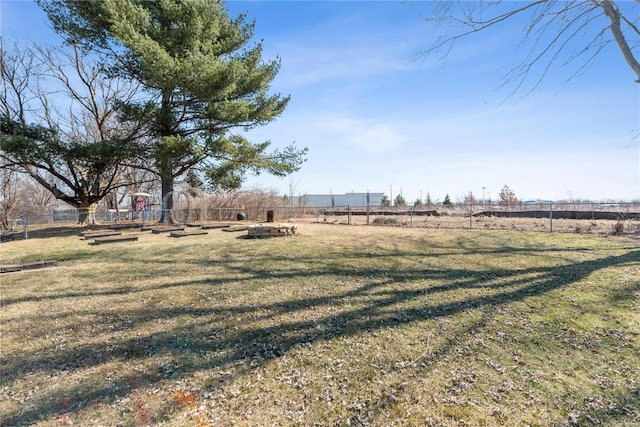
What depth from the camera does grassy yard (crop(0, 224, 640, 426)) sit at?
2.30 m

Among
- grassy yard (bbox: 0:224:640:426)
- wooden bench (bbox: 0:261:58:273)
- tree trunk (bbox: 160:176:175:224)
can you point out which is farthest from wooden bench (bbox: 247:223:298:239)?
tree trunk (bbox: 160:176:175:224)

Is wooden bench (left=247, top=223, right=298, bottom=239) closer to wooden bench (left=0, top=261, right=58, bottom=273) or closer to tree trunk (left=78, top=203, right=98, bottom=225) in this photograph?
wooden bench (left=0, top=261, right=58, bottom=273)

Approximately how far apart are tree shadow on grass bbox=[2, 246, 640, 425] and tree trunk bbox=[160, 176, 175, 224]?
10.8 m

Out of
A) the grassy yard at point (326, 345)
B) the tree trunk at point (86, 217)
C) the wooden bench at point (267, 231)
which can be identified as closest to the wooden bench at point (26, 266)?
the grassy yard at point (326, 345)

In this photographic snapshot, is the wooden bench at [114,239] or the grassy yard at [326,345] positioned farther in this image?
the wooden bench at [114,239]

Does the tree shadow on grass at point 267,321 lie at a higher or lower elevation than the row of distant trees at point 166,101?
lower

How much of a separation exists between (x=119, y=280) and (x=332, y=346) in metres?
4.27

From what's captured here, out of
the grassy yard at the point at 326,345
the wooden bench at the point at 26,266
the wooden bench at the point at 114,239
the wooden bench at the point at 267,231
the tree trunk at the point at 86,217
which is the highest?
the tree trunk at the point at 86,217

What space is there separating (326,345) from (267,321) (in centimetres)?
88

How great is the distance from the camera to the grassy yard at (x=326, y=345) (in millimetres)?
2299

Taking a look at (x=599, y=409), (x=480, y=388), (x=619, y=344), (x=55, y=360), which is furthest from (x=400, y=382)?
(x=55, y=360)

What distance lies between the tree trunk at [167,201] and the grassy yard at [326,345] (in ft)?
29.3

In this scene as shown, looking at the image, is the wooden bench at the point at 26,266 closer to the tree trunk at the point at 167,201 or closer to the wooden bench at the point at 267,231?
the wooden bench at the point at 267,231

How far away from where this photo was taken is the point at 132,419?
2229 mm
